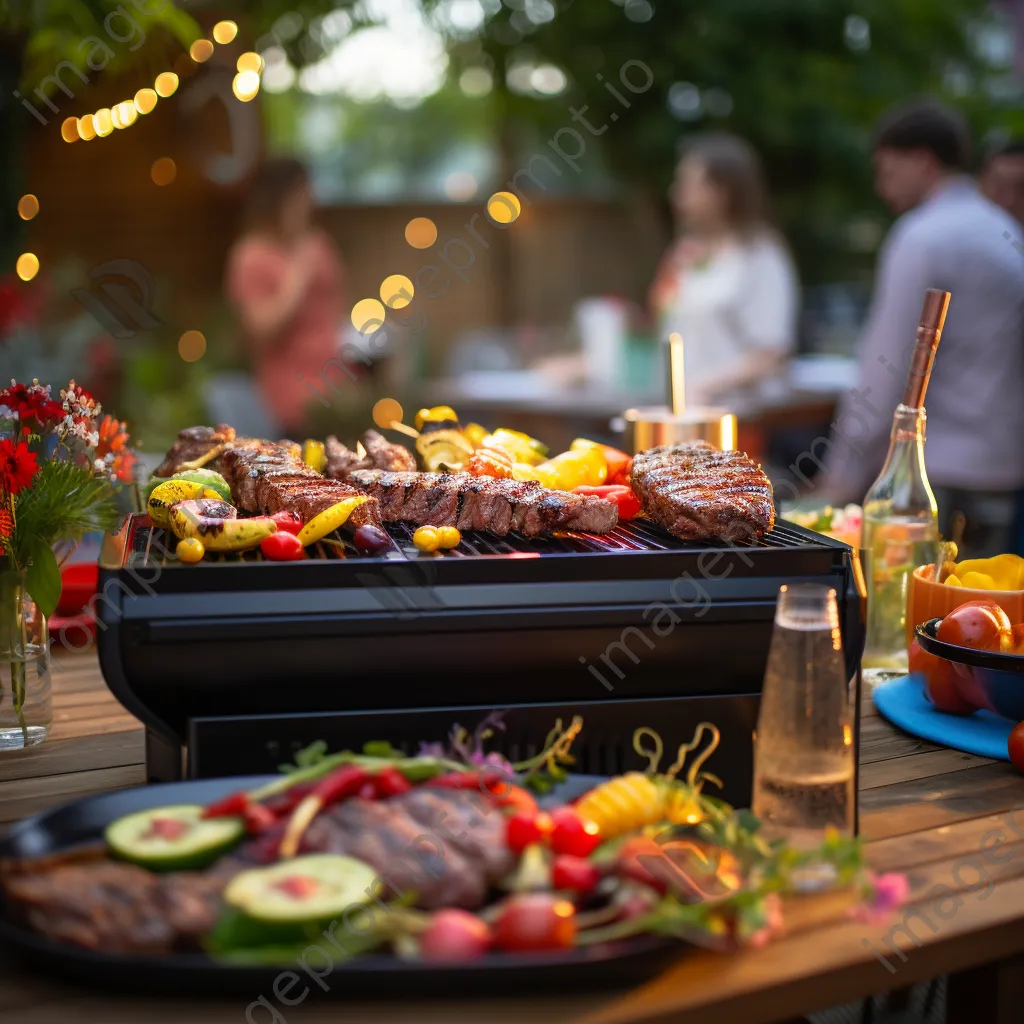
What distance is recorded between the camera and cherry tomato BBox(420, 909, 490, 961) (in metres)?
1.24

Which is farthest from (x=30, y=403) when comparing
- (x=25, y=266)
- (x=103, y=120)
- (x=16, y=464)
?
(x=103, y=120)

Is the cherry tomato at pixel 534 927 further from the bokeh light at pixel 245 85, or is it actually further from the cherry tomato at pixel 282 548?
the bokeh light at pixel 245 85

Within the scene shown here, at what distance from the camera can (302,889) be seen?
127cm

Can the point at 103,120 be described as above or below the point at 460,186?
above

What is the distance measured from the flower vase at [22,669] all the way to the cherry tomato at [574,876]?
1.12 m

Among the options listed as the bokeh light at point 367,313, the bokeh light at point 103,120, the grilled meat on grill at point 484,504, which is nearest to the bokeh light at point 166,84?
the bokeh light at point 103,120

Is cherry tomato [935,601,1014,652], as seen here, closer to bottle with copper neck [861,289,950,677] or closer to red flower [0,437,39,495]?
bottle with copper neck [861,289,950,677]

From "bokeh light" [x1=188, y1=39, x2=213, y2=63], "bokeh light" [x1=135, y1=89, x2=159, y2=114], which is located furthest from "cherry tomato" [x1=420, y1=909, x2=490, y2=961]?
"bokeh light" [x1=135, y1=89, x2=159, y2=114]

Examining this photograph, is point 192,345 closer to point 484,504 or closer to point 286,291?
point 286,291

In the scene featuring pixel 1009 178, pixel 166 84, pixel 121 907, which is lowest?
pixel 121 907

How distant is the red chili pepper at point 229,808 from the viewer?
146cm

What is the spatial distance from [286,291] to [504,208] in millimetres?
4001

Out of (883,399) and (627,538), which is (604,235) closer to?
(883,399)

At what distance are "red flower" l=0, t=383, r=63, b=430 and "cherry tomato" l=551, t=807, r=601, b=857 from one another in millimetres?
1106
